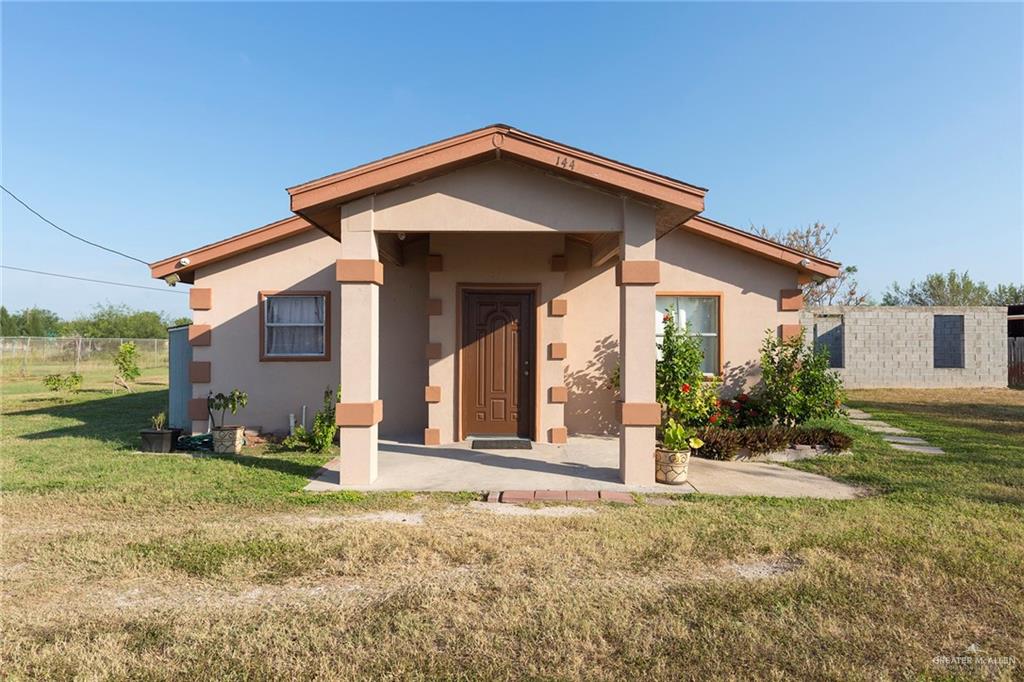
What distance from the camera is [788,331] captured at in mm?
9719

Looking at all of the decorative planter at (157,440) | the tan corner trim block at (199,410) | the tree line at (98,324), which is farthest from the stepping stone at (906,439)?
the tree line at (98,324)

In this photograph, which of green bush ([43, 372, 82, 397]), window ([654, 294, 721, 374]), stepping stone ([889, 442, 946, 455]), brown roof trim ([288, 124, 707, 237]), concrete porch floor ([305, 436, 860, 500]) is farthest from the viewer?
green bush ([43, 372, 82, 397])

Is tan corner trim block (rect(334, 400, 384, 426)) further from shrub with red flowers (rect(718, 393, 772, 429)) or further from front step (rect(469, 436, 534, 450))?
shrub with red flowers (rect(718, 393, 772, 429))

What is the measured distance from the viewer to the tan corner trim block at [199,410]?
9.30 m

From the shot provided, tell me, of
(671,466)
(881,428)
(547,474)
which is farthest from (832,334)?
(547,474)

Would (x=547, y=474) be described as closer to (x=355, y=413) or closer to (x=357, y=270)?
(x=355, y=413)

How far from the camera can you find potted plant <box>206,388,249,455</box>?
8508 millimetres

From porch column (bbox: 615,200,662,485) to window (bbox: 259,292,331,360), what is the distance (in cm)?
539

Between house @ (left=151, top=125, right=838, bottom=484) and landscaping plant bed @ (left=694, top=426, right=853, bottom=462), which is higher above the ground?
house @ (left=151, top=125, right=838, bottom=484)

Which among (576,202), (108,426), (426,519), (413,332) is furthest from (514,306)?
(108,426)

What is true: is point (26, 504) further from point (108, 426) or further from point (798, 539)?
point (798, 539)

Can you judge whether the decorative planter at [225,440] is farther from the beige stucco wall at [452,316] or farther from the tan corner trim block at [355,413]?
the tan corner trim block at [355,413]

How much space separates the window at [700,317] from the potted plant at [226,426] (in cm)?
695

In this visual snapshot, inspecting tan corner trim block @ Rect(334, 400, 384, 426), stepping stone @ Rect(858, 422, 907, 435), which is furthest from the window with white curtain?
stepping stone @ Rect(858, 422, 907, 435)
